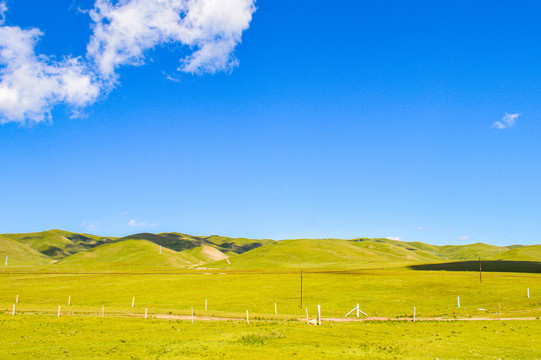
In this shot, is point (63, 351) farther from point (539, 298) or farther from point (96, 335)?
point (539, 298)

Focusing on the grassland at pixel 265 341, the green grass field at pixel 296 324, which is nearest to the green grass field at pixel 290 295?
the green grass field at pixel 296 324

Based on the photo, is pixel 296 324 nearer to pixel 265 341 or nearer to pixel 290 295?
pixel 265 341

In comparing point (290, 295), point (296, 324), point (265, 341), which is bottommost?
point (290, 295)

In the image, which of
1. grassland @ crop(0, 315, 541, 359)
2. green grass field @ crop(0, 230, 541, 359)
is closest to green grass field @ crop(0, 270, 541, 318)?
green grass field @ crop(0, 230, 541, 359)

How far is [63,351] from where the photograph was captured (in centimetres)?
3206

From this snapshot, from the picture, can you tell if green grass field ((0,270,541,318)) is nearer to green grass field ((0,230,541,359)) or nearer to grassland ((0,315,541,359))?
green grass field ((0,230,541,359))

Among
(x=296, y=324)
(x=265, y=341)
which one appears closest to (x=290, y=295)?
(x=296, y=324)

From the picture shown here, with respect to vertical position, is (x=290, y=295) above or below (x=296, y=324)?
below

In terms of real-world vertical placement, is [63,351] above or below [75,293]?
above

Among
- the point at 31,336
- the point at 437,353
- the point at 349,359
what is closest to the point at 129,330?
the point at 31,336

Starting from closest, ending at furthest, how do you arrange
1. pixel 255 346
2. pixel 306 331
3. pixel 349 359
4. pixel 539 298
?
pixel 349 359, pixel 255 346, pixel 306 331, pixel 539 298

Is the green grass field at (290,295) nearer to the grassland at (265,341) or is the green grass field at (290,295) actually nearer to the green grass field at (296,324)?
the green grass field at (296,324)

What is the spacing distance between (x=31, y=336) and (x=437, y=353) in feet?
129

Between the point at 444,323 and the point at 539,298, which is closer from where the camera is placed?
the point at 444,323
